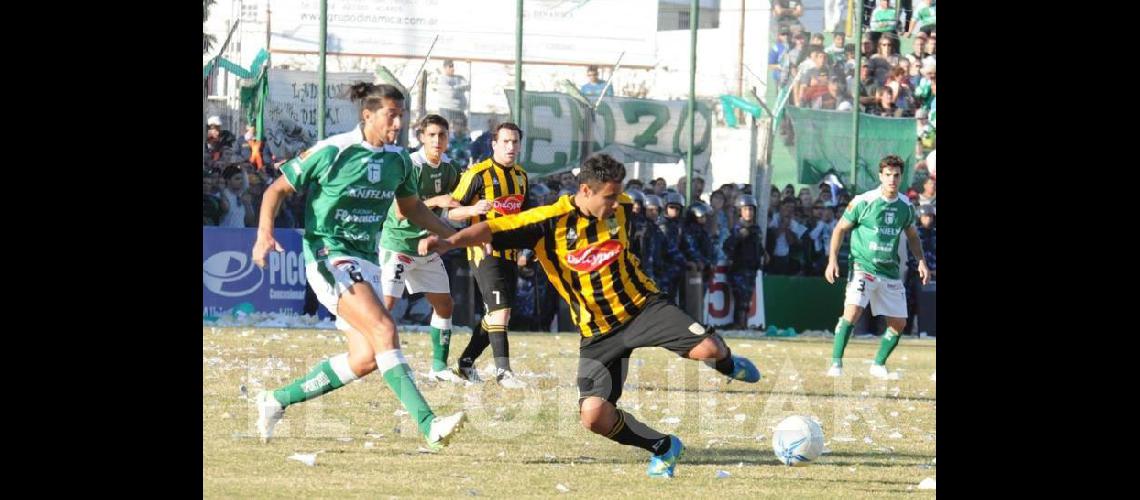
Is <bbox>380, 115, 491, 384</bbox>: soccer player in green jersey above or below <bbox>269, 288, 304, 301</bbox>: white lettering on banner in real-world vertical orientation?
above

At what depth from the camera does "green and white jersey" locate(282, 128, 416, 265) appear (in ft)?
28.8

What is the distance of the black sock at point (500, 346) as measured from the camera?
486 inches

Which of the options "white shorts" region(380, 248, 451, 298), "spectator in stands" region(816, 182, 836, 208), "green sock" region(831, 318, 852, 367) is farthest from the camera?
"spectator in stands" region(816, 182, 836, 208)

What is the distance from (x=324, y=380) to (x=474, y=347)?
14.0 ft

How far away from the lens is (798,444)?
8461 millimetres

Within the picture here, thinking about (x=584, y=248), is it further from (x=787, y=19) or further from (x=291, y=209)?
(x=787, y=19)

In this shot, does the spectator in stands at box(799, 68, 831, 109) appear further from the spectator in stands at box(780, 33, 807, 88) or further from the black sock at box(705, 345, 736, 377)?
the black sock at box(705, 345, 736, 377)

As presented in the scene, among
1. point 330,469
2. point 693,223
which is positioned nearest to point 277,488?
point 330,469

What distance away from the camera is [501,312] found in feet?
40.8

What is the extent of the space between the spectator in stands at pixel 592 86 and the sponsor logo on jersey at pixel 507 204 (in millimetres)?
9472

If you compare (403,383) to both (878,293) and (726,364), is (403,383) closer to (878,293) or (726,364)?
(726,364)

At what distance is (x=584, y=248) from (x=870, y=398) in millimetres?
5133

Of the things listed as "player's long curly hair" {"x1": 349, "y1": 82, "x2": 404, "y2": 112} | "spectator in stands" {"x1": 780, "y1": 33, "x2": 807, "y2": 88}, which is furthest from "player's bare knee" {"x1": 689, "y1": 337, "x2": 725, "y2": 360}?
"spectator in stands" {"x1": 780, "y1": 33, "x2": 807, "y2": 88}

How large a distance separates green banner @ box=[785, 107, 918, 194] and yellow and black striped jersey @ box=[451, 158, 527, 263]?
37.2ft
